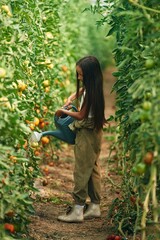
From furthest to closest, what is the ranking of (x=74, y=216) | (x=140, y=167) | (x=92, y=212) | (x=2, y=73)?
(x=92, y=212), (x=74, y=216), (x=2, y=73), (x=140, y=167)

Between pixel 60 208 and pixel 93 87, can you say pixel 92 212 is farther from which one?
pixel 93 87

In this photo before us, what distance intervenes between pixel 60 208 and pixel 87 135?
0.94 meters

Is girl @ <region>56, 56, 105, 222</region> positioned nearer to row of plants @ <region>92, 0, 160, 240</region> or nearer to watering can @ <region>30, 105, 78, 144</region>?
watering can @ <region>30, 105, 78, 144</region>

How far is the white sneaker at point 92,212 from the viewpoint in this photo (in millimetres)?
5680

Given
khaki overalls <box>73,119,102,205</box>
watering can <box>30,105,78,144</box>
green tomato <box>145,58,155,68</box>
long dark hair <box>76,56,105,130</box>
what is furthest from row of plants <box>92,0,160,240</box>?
watering can <box>30,105,78,144</box>

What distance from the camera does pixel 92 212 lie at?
18.6 feet

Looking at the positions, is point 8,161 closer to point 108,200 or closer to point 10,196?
point 10,196

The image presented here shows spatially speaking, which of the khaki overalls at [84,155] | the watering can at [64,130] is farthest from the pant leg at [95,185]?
the watering can at [64,130]

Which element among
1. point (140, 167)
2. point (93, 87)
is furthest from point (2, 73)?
A: point (93, 87)

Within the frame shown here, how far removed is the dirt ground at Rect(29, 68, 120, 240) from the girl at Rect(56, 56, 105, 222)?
116 mm

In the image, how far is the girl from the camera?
209 inches

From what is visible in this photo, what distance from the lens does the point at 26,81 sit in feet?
16.4

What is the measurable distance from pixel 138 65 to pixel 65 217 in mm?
1830

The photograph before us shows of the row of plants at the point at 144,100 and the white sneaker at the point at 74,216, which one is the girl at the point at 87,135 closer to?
the white sneaker at the point at 74,216
